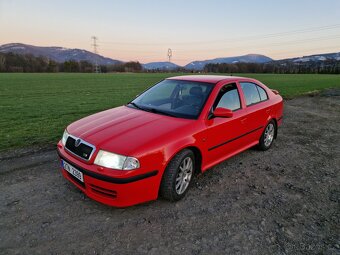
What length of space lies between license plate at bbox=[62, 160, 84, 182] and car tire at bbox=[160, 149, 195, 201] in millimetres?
933

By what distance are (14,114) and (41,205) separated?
6.99 meters

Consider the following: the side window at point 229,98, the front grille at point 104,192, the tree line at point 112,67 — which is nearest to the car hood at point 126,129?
the front grille at point 104,192

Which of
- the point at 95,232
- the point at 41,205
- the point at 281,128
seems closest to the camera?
the point at 95,232

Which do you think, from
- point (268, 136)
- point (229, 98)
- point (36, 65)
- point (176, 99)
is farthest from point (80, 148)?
point (36, 65)

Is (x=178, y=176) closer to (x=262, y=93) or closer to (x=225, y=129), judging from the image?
(x=225, y=129)

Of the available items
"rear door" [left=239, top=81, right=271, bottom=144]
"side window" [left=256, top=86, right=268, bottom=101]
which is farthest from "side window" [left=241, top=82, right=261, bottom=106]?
"side window" [left=256, top=86, right=268, bottom=101]

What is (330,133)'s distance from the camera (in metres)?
6.81

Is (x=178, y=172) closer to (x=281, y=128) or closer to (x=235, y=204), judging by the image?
(x=235, y=204)

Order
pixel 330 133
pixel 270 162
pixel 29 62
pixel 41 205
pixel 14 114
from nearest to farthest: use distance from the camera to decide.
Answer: pixel 41 205
pixel 270 162
pixel 330 133
pixel 14 114
pixel 29 62

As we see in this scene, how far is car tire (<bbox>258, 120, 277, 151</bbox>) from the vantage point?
5.12 metres

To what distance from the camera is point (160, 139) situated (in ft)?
9.76

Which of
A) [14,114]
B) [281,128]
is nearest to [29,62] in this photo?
[14,114]

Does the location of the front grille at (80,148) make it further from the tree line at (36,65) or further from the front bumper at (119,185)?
the tree line at (36,65)

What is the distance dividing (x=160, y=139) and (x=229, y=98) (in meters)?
1.65
